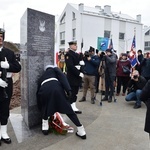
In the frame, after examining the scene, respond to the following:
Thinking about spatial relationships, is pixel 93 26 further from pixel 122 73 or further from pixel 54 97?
pixel 54 97

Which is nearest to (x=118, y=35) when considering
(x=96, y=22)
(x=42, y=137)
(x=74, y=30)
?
(x=96, y=22)

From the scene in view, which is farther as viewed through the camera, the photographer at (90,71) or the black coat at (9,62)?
the photographer at (90,71)

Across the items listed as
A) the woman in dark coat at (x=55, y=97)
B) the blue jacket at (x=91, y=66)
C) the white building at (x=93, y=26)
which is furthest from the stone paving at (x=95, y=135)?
the white building at (x=93, y=26)

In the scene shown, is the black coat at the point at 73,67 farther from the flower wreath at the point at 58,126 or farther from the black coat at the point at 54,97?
the flower wreath at the point at 58,126

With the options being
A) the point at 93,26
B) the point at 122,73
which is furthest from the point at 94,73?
the point at 93,26

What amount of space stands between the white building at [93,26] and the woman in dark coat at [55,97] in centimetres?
2423

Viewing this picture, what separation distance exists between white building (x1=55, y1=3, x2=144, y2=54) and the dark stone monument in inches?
932

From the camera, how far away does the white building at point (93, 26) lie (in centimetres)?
2966

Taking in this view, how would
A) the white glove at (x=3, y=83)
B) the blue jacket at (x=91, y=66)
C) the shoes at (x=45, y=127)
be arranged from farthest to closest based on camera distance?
the blue jacket at (x=91, y=66)
the shoes at (x=45, y=127)
the white glove at (x=3, y=83)

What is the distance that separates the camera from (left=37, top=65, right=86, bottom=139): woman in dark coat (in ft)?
13.0

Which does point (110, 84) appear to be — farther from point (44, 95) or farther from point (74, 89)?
point (44, 95)

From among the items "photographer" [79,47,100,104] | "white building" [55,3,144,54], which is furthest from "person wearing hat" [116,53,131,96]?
"white building" [55,3,144,54]

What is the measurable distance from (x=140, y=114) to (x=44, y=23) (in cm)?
348

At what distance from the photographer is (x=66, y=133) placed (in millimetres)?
4242
